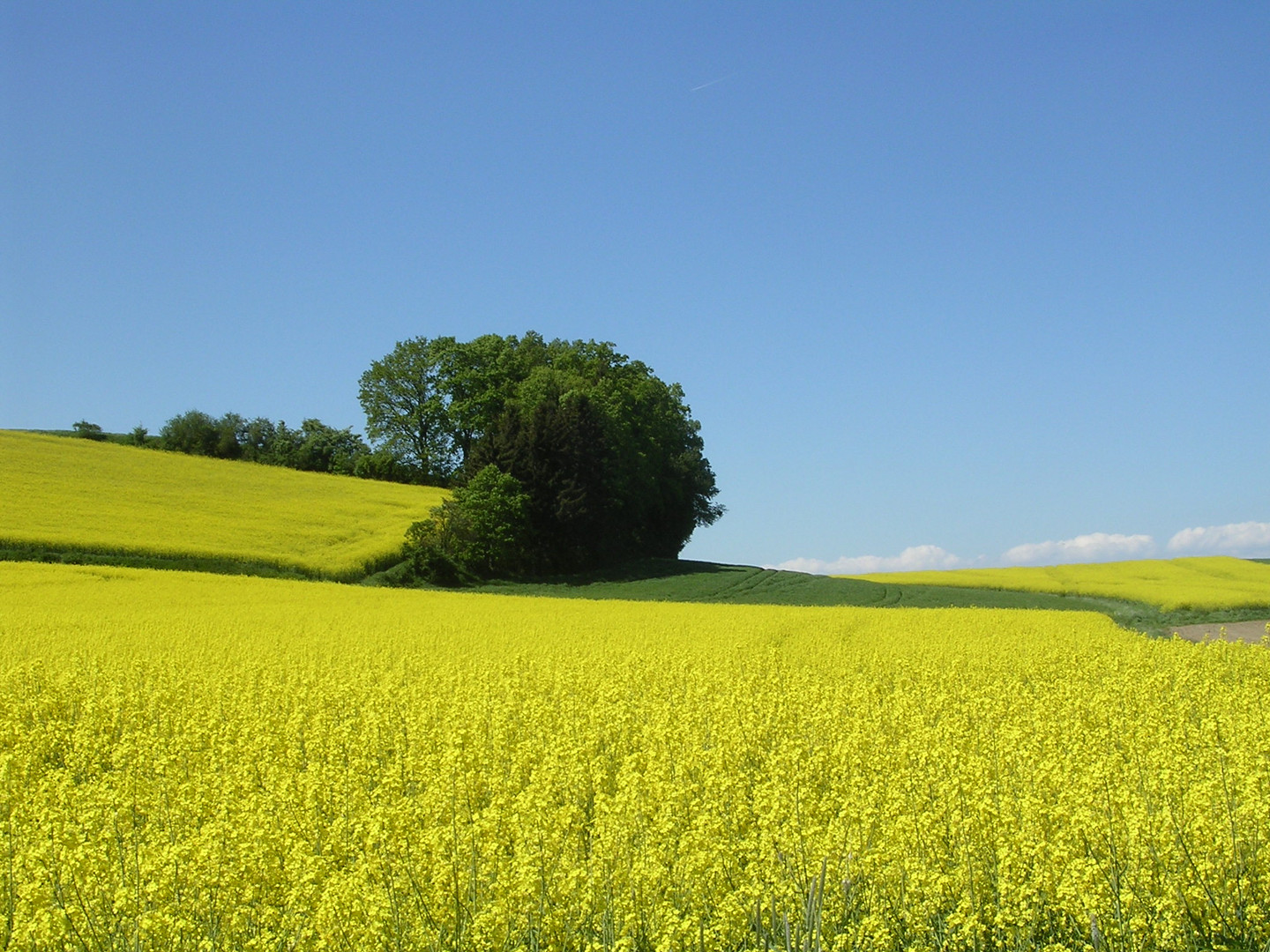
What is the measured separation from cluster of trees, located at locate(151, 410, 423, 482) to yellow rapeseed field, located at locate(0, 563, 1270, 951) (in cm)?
4978

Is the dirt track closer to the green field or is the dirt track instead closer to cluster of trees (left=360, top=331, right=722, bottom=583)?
the green field

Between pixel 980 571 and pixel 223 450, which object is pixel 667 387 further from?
pixel 223 450

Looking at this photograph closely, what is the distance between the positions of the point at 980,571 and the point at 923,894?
1915 inches

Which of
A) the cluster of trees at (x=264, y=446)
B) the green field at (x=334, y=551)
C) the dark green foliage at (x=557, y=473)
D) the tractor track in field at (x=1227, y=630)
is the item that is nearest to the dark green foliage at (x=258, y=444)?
the cluster of trees at (x=264, y=446)

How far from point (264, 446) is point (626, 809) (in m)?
65.6

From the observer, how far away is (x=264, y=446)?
2630 inches

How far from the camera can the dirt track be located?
85.4 feet

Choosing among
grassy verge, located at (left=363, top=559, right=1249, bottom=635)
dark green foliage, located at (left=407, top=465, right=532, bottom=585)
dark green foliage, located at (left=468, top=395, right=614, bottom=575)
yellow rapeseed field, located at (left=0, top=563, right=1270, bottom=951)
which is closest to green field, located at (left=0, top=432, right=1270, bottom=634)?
grassy verge, located at (left=363, top=559, right=1249, bottom=635)

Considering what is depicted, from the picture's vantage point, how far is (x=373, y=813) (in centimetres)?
630

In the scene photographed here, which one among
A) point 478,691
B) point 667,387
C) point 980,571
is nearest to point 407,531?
point 667,387

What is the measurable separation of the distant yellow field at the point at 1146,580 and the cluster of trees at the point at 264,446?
32.9 m

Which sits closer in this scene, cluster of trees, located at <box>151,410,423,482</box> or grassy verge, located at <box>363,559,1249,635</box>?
grassy verge, located at <box>363,559,1249,635</box>

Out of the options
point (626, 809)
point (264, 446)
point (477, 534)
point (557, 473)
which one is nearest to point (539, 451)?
point (557, 473)

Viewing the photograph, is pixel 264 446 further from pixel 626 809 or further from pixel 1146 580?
pixel 626 809
